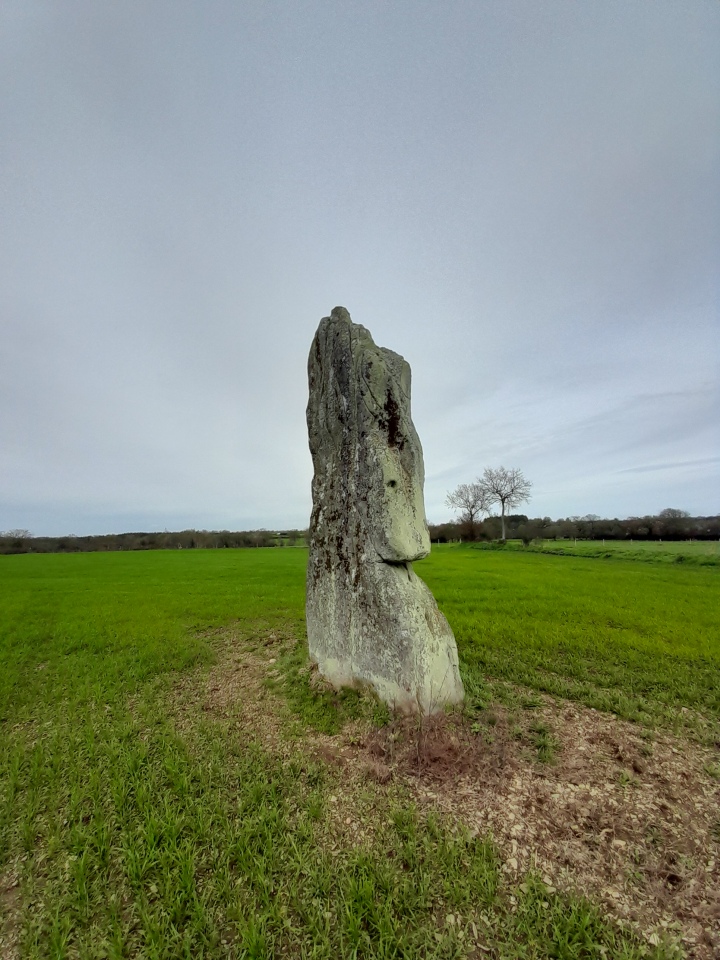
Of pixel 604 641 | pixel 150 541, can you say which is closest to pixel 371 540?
pixel 604 641

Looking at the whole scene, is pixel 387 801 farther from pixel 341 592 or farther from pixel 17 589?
pixel 17 589

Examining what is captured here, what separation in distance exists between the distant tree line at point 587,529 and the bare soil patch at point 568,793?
51.8 metres

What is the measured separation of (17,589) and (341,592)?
2442cm

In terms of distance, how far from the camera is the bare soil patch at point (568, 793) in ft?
10.4

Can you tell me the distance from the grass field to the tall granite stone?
1.22m

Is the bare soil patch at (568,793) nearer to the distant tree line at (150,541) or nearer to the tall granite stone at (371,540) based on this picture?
the tall granite stone at (371,540)

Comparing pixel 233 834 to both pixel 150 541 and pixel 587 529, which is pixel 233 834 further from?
pixel 150 541

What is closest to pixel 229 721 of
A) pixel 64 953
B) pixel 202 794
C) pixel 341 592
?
pixel 202 794

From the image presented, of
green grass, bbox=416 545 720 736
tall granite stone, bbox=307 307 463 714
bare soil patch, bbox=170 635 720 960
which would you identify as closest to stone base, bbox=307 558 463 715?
tall granite stone, bbox=307 307 463 714

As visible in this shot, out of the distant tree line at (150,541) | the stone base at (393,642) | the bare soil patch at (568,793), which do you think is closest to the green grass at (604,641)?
the bare soil patch at (568,793)

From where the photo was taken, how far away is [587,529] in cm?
5512

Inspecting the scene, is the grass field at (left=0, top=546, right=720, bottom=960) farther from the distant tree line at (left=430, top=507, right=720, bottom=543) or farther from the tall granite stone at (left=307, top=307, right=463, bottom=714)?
the distant tree line at (left=430, top=507, right=720, bottom=543)

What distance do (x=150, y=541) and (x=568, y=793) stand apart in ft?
260

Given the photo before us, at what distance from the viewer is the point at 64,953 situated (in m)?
2.79
